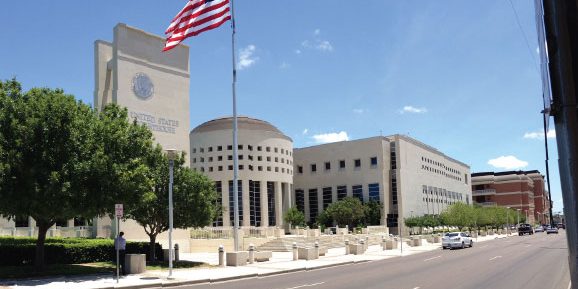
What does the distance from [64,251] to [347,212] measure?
6831 cm

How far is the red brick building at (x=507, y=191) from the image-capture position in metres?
166

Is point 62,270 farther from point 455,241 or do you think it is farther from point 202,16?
point 455,241

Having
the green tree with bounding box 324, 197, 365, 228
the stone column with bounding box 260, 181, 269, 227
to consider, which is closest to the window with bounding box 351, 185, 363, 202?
the green tree with bounding box 324, 197, 365, 228

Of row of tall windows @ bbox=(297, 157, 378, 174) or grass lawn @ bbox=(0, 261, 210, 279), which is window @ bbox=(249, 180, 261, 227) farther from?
grass lawn @ bbox=(0, 261, 210, 279)

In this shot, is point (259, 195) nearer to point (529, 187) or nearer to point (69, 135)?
point (69, 135)

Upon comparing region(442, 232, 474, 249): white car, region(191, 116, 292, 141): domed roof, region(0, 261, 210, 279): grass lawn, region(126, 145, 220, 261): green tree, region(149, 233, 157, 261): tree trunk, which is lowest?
region(442, 232, 474, 249): white car

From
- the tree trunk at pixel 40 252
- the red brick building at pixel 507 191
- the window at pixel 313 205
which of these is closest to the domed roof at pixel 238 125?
the window at pixel 313 205

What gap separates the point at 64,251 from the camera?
25969 millimetres

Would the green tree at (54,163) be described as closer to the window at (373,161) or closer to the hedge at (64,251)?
the hedge at (64,251)

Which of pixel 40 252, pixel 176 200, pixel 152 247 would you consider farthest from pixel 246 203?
pixel 40 252

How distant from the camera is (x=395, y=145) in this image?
345 feet

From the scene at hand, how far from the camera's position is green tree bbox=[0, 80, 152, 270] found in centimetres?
2028

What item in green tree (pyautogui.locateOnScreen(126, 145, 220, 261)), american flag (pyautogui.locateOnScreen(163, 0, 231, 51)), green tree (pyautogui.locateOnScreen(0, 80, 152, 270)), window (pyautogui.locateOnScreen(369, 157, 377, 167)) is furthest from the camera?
window (pyautogui.locateOnScreen(369, 157, 377, 167))

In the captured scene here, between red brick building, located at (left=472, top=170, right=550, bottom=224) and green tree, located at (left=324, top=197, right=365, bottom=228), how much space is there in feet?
278
